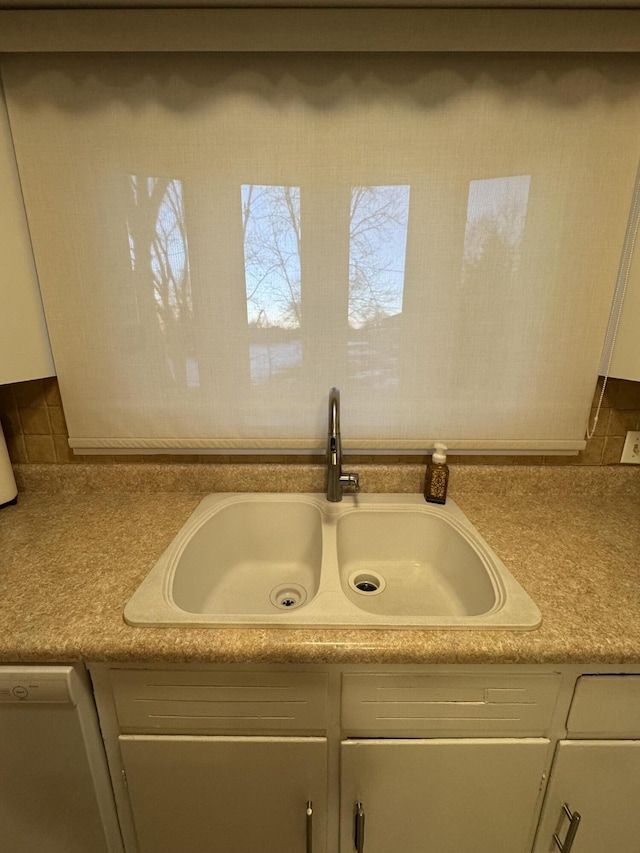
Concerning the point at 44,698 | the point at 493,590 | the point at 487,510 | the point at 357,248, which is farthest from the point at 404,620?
the point at 357,248

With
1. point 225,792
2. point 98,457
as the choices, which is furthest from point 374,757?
point 98,457

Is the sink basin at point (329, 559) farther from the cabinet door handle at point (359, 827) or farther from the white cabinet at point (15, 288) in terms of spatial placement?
the white cabinet at point (15, 288)

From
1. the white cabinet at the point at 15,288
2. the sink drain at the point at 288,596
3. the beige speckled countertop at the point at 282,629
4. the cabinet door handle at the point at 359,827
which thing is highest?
the white cabinet at the point at 15,288

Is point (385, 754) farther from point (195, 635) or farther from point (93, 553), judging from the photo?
point (93, 553)

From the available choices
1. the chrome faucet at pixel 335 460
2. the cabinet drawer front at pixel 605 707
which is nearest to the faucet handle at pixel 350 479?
the chrome faucet at pixel 335 460

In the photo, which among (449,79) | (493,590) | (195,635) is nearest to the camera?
(195,635)

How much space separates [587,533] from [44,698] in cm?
120

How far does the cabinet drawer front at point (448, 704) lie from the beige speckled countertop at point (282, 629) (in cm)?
8

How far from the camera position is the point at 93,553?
0.88 metres

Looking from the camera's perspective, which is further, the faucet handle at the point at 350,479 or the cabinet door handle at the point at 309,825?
the faucet handle at the point at 350,479

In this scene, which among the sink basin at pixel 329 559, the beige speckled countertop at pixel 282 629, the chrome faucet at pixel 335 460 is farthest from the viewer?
the chrome faucet at pixel 335 460

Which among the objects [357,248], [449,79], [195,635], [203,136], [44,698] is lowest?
[44,698]

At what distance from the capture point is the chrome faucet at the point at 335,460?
38.1 inches

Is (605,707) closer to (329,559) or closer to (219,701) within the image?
(329,559)
